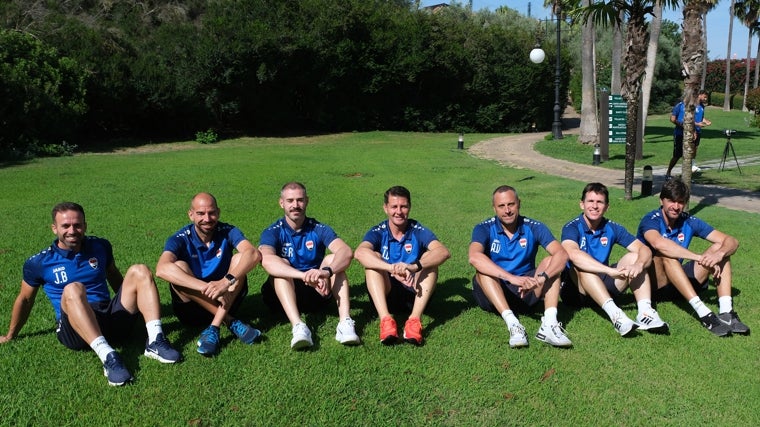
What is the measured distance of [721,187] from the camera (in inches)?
526

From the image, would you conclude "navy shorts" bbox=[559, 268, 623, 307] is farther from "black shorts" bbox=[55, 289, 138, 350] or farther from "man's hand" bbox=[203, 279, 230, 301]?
"black shorts" bbox=[55, 289, 138, 350]

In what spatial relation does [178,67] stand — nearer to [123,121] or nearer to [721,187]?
[123,121]

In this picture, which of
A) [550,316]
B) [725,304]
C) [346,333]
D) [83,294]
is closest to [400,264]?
[346,333]

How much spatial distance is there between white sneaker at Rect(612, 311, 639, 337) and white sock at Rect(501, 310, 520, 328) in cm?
79

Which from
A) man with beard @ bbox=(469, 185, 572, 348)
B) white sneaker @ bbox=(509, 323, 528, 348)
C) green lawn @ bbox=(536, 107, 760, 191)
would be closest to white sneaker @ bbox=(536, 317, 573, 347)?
man with beard @ bbox=(469, 185, 572, 348)

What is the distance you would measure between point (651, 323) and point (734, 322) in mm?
701

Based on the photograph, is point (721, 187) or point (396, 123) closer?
point (721, 187)

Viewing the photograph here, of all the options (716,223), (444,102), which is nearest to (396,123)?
(444,102)

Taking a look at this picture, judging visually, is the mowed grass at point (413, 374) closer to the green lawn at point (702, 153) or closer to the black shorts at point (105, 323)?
the black shorts at point (105, 323)

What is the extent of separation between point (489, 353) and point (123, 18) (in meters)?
27.7

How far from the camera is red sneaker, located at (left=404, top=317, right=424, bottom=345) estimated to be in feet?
15.8

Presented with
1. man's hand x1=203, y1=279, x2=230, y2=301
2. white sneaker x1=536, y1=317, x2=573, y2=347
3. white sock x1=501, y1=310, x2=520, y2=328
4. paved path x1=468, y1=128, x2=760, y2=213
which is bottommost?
paved path x1=468, y1=128, x2=760, y2=213

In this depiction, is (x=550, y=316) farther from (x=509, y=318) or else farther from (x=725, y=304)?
(x=725, y=304)

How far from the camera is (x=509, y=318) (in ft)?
16.5
